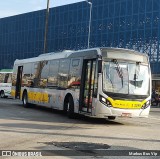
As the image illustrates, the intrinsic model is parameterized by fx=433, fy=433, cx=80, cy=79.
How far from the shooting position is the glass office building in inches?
2260

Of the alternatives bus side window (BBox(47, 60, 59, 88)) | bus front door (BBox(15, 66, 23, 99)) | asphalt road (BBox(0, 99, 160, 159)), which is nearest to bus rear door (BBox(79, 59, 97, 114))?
asphalt road (BBox(0, 99, 160, 159))

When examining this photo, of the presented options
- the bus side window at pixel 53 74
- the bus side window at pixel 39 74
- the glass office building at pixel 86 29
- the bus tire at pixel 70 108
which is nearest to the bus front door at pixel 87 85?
the bus tire at pixel 70 108

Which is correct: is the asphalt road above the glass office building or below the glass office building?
below

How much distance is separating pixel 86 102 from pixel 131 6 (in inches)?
1775

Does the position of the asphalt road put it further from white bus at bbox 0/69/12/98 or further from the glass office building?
the glass office building

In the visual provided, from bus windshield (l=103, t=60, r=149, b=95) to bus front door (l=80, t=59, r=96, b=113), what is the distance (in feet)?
2.18

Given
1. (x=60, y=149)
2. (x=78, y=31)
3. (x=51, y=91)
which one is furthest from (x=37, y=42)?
(x=60, y=149)

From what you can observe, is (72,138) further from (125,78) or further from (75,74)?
(75,74)

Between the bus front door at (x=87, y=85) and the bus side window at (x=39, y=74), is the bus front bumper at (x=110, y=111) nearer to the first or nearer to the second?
the bus front door at (x=87, y=85)

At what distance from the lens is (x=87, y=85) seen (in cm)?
1778

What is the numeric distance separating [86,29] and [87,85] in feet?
168

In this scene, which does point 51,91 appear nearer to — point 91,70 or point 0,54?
point 91,70

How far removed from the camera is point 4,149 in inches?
390

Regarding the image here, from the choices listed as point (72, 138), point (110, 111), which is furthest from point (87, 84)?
point (72, 138)
